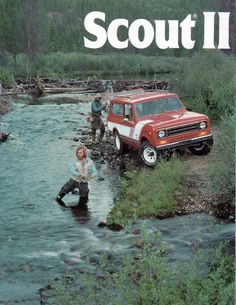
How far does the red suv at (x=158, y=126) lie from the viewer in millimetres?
14711

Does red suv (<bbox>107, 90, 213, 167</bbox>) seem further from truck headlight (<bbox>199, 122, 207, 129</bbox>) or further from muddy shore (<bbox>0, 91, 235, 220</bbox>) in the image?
muddy shore (<bbox>0, 91, 235, 220</bbox>)

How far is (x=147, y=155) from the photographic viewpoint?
605 inches

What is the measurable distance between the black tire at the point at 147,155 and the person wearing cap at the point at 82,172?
9.47 feet

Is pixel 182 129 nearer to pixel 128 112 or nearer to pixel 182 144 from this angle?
pixel 182 144

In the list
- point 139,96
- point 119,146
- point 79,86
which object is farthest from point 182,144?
point 79,86

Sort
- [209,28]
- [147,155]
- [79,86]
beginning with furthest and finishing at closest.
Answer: [79,86] < [147,155] < [209,28]

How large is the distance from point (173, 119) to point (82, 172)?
3.65 m

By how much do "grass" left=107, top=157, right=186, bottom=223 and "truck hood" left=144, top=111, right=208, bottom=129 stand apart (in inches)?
42.2

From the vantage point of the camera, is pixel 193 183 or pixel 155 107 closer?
pixel 193 183

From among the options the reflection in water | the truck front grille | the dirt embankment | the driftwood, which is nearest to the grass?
the dirt embankment

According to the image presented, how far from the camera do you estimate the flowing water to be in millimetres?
9297

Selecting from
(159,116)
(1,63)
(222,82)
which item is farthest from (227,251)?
(1,63)

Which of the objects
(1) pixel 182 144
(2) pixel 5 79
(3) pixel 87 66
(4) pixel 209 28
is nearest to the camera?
(4) pixel 209 28

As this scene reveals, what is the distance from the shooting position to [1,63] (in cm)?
6053
